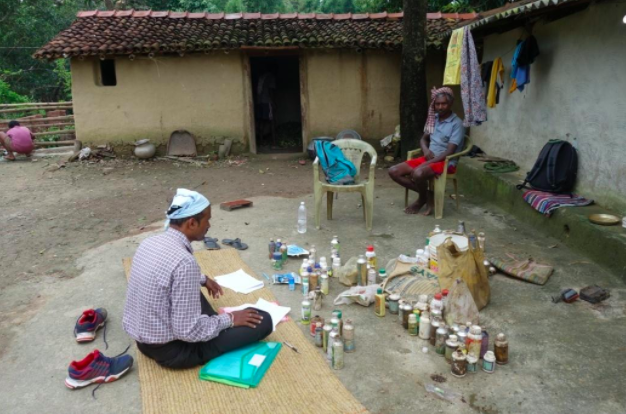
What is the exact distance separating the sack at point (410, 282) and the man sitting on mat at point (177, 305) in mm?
1335

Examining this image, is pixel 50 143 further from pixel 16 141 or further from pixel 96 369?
pixel 96 369

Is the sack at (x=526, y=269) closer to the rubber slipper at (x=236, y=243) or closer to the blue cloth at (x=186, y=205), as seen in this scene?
the rubber slipper at (x=236, y=243)

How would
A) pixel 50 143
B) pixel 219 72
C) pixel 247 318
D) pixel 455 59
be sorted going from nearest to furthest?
1. pixel 247 318
2. pixel 455 59
3. pixel 219 72
4. pixel 50 143

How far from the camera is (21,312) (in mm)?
4016

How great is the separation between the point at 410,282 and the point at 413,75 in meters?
6.46

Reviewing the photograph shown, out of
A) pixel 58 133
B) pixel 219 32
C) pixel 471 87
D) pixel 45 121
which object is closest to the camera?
pixel 471 87

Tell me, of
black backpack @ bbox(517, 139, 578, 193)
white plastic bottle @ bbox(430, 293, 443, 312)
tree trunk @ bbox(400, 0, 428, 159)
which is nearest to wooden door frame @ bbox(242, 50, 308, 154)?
tree trunk @ bbox(400, 0, 428, 159)

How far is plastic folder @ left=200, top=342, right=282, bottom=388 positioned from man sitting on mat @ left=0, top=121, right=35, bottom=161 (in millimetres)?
11120

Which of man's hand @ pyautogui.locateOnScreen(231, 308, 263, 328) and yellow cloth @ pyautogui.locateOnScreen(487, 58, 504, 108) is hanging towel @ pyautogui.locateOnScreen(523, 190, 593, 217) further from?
man's hand @ pyautogui.locateOnScreen(231, 308, 263, 328)

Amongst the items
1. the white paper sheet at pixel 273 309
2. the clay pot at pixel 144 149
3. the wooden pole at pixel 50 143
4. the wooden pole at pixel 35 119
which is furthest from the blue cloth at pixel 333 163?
the wooden pole at pixel 35 119

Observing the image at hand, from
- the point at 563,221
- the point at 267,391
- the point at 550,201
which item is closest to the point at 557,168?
the point at 550,201

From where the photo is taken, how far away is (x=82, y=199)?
7949mm

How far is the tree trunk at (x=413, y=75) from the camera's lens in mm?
9133

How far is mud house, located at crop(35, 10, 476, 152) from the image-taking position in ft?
34.2
